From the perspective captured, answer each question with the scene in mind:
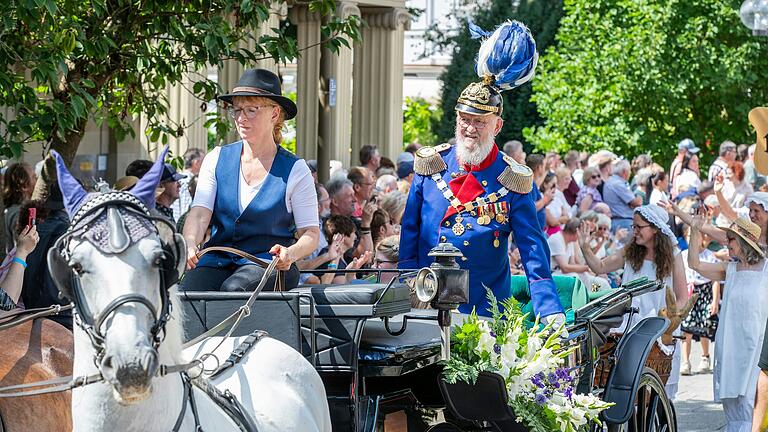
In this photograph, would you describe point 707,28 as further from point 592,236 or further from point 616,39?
point 592,236

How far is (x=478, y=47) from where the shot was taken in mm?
32719

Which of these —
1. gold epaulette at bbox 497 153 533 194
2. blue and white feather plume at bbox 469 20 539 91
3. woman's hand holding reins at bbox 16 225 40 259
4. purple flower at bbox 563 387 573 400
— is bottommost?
purple flower at bbox 563 387 573 400

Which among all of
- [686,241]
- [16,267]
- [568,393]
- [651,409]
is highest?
[16,267]

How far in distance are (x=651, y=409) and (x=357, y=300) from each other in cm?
271

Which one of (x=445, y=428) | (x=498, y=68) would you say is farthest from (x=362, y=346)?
(x=498, y=68)

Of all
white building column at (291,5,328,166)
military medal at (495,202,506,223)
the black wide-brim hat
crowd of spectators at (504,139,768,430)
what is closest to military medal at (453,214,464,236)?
military medal at (495,202,506,223)

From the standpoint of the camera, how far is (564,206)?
14.2m

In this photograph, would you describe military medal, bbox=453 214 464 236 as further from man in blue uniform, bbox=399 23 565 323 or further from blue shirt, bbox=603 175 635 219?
blue shirt, bbox=603 175 635 219

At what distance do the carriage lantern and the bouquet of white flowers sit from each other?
0.82ft

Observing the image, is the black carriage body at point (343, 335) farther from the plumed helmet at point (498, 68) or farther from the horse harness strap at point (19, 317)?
the plumed helmet at point (498, 68)

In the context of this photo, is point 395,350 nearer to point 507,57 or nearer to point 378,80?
point 507,57

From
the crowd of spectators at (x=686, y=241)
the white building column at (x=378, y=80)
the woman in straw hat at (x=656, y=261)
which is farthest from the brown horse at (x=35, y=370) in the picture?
the white building column at (x=378, y=80)

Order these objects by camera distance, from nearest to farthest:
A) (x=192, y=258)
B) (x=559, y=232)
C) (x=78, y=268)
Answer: (x=78, y=268), (x=192, y=258), (x=559, y=232)

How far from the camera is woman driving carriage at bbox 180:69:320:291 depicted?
18.5ft
